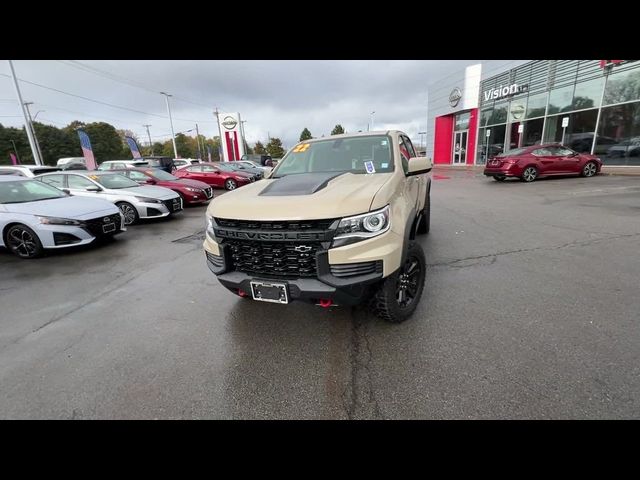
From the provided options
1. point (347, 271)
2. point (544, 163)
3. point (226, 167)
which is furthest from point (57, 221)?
point (544, 163)

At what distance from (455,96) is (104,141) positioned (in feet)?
264

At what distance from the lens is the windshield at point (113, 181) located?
28.1 ft

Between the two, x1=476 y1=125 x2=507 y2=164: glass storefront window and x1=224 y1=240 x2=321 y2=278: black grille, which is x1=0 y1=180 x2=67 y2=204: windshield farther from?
x1=476 y1=125 x2=507 y2=164: glass storefront window

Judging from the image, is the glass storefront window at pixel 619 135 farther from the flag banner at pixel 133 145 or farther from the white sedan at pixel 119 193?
the flag banner at pixel 133 145

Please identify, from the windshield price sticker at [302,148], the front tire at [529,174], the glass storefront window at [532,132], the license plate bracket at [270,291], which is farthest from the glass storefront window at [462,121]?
the license plate bracket at [270,291]

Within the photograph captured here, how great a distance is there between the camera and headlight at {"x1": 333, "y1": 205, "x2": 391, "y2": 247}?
2309 mm

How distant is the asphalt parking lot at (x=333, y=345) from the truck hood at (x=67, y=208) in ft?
3.66

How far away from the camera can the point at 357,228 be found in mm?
2330

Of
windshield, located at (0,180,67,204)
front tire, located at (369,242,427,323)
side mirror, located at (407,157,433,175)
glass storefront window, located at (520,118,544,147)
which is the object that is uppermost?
glass storefront window, located at (520,118,544,147)

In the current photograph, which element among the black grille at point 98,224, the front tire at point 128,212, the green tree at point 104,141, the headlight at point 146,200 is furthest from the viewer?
the green tree at point 104,141

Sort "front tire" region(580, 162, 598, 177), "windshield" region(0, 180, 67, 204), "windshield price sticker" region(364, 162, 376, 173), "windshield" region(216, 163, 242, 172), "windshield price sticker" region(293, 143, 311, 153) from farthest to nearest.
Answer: "windshield" region(216, 163, 242, 172) < "front tire" region(580, 162, 598, 177) < "windshield" region(0, 180, 67, 204) < "windshield price sticker" region(293, 143, 311, 153) < "windshield price sticker" region(364, 162, 376, 173)

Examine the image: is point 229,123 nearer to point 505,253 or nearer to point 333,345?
point 505,253

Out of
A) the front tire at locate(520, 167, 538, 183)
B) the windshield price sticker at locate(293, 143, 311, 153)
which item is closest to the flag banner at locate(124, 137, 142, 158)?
the windshield price sticker at locate(293, 143, 311, 153)
